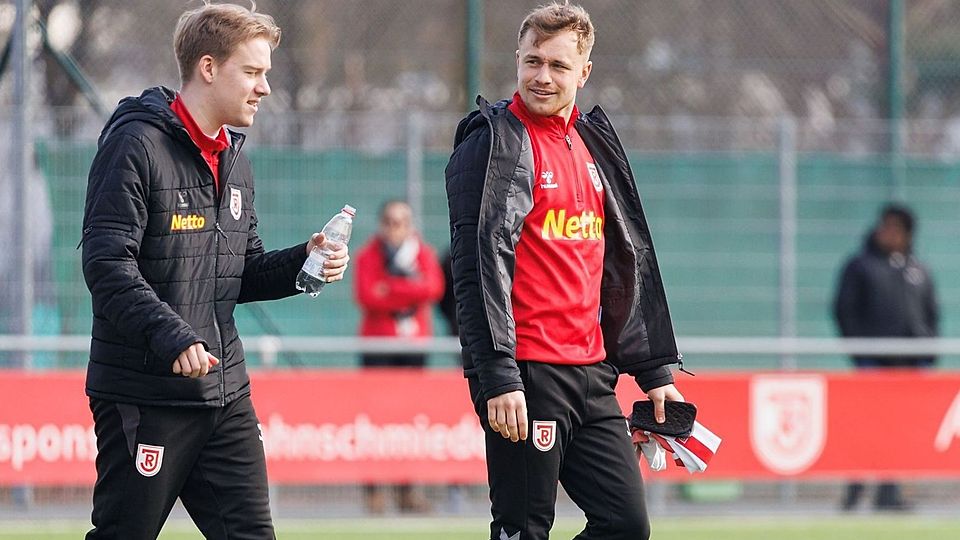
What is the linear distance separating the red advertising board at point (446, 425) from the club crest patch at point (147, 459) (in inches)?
180

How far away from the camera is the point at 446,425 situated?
33.3 feet

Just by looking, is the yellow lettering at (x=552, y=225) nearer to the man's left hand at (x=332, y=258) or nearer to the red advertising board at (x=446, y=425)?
the man's left hand at (x=332, y=258)

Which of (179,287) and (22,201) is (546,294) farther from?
(22,201)

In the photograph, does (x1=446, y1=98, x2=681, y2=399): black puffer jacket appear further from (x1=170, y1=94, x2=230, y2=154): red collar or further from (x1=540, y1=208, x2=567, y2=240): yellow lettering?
(x1=170, y1=94, x2=230, y2=154): red collar

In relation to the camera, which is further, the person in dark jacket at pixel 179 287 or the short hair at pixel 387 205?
the short hair at pixel 387 205

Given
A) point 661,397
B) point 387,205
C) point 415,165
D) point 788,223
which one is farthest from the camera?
point 788,223

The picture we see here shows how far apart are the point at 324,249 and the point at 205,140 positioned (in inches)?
20.7

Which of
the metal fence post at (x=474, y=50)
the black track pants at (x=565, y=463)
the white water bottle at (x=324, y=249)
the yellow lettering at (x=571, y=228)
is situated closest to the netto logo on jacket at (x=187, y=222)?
the white water bottle at (x=324, y=249)

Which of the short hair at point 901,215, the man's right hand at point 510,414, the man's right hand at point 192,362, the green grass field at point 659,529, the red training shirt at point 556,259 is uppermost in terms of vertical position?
the short hair at point 901,215

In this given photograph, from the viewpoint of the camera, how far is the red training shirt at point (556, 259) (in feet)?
17.8

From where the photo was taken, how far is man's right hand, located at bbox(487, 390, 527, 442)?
5191 mm

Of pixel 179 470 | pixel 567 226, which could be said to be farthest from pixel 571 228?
pixel 179 470

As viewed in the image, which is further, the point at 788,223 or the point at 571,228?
the point at 788,223

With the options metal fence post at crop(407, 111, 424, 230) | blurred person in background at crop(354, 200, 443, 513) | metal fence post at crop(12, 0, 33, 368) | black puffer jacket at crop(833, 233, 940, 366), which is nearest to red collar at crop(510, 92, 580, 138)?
blurred person in background at crop(354, 200, 443, 513)
